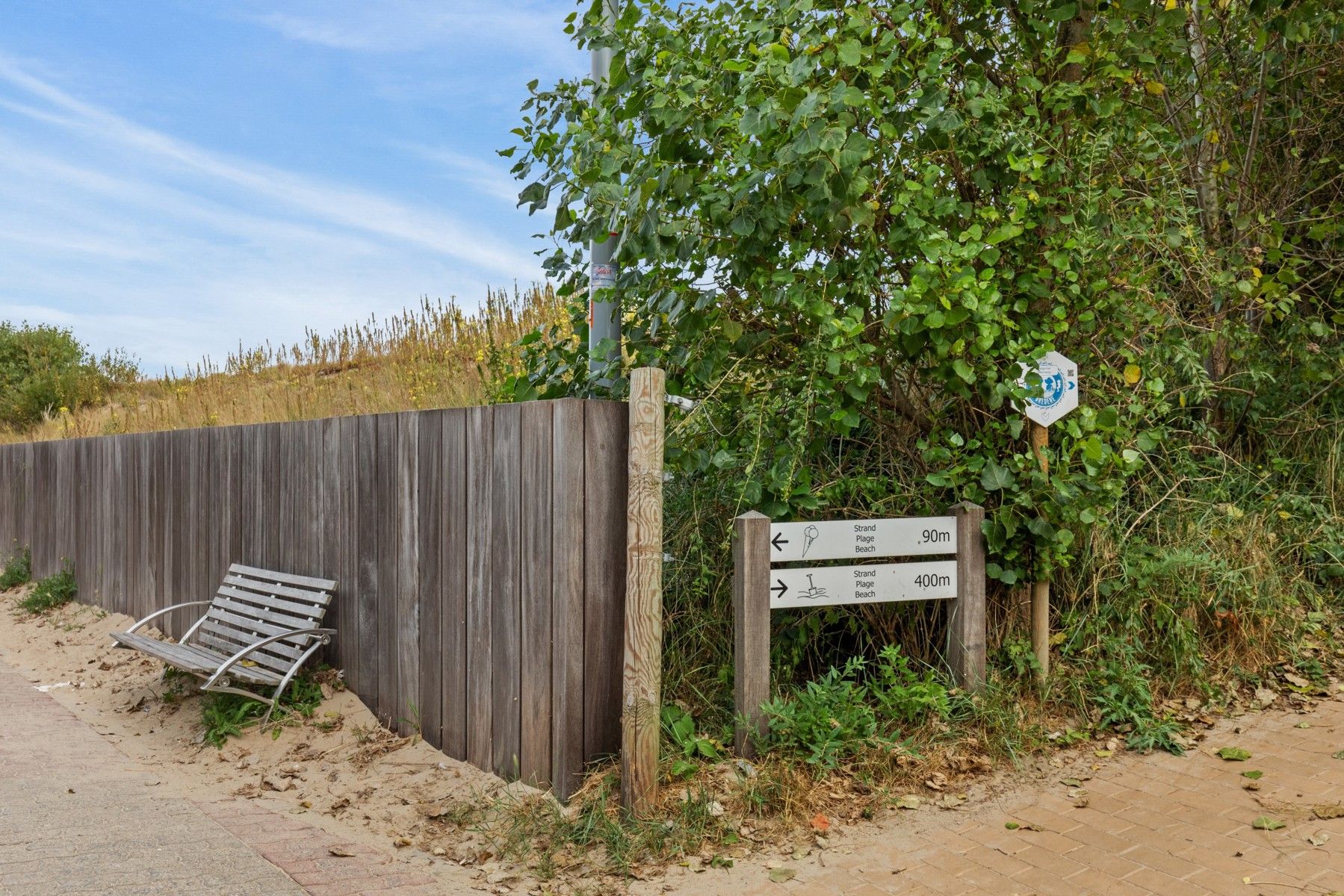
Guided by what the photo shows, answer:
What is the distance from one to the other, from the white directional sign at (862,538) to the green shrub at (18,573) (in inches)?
497

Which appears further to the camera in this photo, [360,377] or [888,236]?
[360,377]

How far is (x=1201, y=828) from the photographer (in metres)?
4.60

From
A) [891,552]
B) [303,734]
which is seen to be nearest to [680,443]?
[891,552]

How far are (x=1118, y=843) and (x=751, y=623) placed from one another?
1865 mm

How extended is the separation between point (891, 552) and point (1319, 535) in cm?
411

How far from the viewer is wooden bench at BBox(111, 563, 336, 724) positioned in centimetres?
635

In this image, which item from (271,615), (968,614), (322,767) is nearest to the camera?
(968,614)

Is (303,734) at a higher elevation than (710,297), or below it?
below

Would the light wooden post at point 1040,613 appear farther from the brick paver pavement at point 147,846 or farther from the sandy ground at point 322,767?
the brick paver pavement at point 147,846

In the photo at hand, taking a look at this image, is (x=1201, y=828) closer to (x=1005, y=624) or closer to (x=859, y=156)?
(x=1005, y=624)

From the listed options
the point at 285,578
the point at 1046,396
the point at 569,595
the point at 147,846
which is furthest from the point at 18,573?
the point at 1046,396

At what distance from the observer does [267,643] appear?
6.61m

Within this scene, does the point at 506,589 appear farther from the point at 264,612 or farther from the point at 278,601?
the point at 264,612

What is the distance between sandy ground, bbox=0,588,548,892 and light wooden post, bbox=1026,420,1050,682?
2918 millimetres
